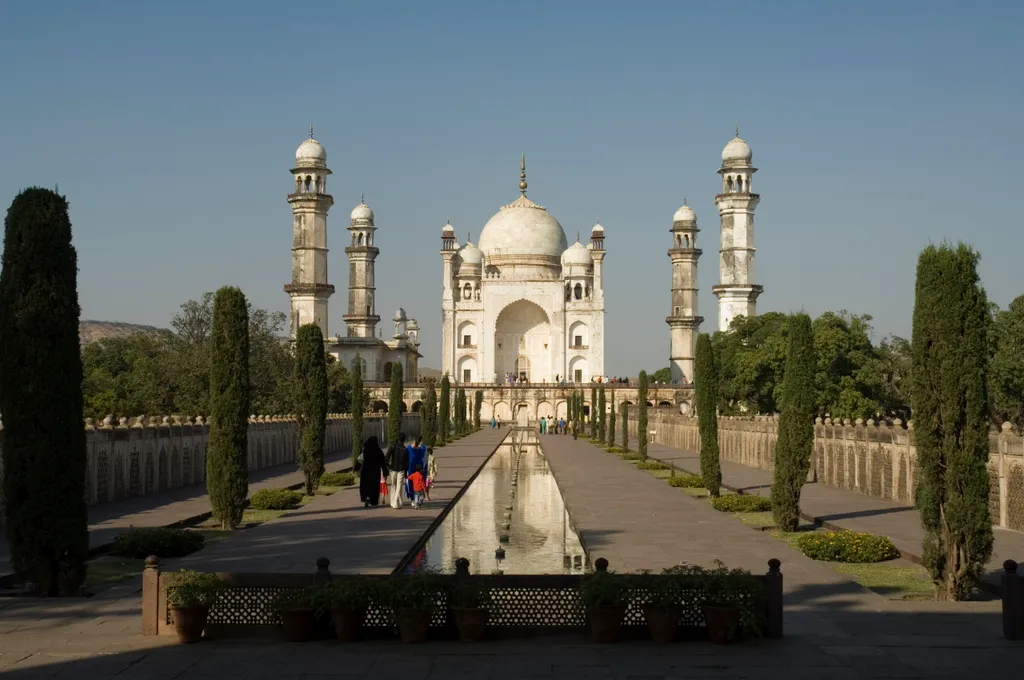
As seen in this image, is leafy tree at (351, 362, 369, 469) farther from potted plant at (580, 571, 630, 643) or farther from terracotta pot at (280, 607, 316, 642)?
potted plant at (580, 571, 630, 643)

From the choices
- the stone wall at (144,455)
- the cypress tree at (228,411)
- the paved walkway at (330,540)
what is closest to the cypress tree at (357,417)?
the stone wall at (144,455)

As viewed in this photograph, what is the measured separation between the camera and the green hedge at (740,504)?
16.1 metres

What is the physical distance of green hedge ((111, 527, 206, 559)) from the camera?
36.1 ft

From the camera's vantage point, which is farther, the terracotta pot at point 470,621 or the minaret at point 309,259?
the minaret at point 309,259

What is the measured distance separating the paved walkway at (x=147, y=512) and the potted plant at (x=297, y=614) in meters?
3.76

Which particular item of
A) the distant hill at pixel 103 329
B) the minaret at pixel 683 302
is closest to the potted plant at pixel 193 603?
the minaret at pixel 683 302

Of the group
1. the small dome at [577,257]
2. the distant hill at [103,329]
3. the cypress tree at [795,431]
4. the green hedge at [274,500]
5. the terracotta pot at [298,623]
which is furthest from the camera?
the distant hill at [103,329]

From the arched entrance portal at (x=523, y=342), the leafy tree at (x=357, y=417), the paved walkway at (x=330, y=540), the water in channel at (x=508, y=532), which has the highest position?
the arched entrance portal at (x=523, y=342)

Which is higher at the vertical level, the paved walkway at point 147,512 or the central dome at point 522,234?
the central dome at point 522,234

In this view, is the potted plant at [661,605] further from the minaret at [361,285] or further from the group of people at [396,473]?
the minaret at [361,285]

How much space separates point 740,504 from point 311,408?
6883 millimetres

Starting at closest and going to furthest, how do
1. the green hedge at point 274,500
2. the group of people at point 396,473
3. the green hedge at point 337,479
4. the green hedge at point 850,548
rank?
1. the green hedge at point 850,548
2. the group of people at point 396,473
3. the green hedge at point 274,500
4. the green hedge at point 337,479

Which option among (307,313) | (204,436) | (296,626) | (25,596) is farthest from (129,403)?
(296,626)

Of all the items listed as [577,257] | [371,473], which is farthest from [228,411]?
[577,257]
